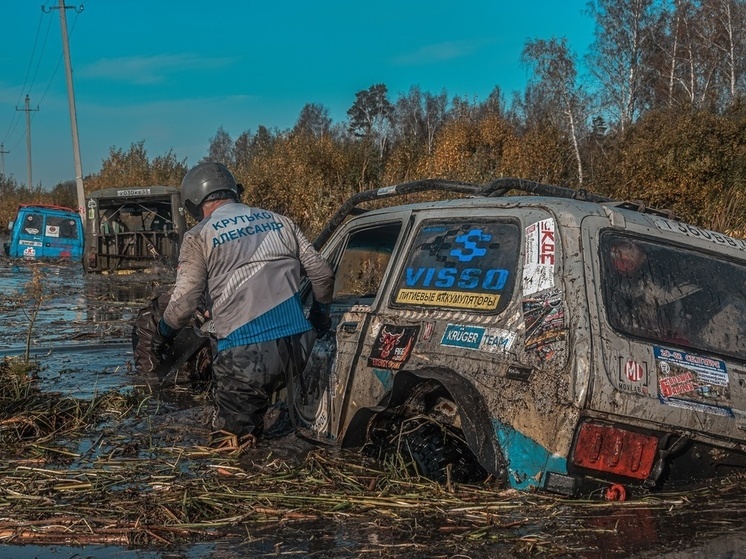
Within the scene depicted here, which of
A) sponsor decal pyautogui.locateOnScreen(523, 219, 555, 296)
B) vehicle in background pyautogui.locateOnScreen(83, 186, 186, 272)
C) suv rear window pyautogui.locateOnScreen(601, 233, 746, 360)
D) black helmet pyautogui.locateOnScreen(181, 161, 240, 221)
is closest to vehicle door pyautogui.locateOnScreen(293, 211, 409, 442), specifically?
black helmet pyautogui.locateOnScreen(181, 161, 240, 221)

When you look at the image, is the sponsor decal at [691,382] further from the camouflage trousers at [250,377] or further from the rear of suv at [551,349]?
the camouflage trousers at [250,377]

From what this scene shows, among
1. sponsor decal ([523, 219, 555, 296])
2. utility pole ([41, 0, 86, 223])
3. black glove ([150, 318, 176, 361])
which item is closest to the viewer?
sponsor decal ([523, 219, 555, 296])

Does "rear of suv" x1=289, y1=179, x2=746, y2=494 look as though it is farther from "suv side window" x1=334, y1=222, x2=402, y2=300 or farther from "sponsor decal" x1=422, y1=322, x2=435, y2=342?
"suv side window" x1=334, y1=222, x2=402, y2=300

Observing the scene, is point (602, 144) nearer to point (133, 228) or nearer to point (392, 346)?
point (133, 228)

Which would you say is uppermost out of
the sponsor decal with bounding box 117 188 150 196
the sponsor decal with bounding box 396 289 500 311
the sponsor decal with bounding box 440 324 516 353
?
the sponsor decal with bounding box 117 188 150 196

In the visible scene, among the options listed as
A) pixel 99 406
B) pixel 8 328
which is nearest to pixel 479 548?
pixel 99 406

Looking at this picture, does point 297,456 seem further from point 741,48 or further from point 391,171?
point 741,48

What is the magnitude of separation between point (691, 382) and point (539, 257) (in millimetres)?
873

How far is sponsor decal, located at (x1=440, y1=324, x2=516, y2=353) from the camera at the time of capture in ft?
13.4

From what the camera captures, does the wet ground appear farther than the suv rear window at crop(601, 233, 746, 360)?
No

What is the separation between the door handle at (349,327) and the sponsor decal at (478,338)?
78cm

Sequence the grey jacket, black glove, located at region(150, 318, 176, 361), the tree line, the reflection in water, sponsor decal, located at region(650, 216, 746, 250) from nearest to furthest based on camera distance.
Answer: sponsor decal, located at region(650, 216, 746, 250) → the grey jacket → black glove, located at region(150, 318, 176, 361) → the reflection in water → the tree line

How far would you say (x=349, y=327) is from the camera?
511cm

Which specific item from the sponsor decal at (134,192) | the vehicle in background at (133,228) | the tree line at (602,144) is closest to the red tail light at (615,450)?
the tree line at (602,144)
